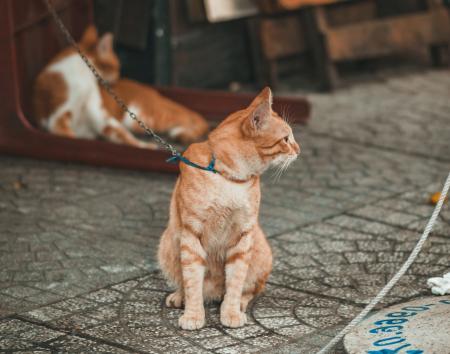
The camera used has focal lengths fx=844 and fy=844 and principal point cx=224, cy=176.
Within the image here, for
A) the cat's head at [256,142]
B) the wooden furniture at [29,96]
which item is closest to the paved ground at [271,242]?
the wooden furniture at [29,96]

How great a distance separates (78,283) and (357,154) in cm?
334

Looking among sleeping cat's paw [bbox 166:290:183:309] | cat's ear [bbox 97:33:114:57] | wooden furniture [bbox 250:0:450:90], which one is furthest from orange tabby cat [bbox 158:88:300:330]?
wooden furniture [bbox 250:0:450:90]

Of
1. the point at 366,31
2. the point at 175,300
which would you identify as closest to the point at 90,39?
the point at 366,31

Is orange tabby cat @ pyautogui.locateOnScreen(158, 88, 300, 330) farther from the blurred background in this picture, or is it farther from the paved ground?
the blurred background

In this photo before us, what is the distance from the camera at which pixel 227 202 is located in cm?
414

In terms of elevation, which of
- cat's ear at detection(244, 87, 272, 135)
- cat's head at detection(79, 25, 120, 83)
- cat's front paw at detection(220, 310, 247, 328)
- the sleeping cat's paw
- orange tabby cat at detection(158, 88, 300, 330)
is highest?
cat's head at detection(79, 25, 120, 83)

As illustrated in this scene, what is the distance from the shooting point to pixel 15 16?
7316 millimetres

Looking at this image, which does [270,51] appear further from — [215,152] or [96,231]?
[215,152]

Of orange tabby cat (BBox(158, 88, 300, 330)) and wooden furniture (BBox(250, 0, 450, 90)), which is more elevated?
wooden furniture (BBox(250, 0, 450, 90))

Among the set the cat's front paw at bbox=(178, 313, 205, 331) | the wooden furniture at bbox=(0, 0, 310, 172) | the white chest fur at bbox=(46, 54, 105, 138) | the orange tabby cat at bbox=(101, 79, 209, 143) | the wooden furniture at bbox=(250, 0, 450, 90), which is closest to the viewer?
the cat's front paw at bbox=(178, 313, 205, 331)

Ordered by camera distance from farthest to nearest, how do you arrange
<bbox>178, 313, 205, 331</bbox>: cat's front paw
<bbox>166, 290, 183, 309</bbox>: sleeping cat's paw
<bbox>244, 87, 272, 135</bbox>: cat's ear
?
<bbox>166, 290, 183, 309</bbox>: sleeping cat's paw → <bbox>178, 313, 205, 331</bbox>: cat's front paw → <bbox>244, 87, 272, 135</bbox>: cat's ear

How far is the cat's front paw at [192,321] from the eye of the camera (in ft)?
13.8

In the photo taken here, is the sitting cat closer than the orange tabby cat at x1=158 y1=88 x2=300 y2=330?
No

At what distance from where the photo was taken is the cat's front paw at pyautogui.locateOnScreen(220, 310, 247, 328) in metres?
4.23
